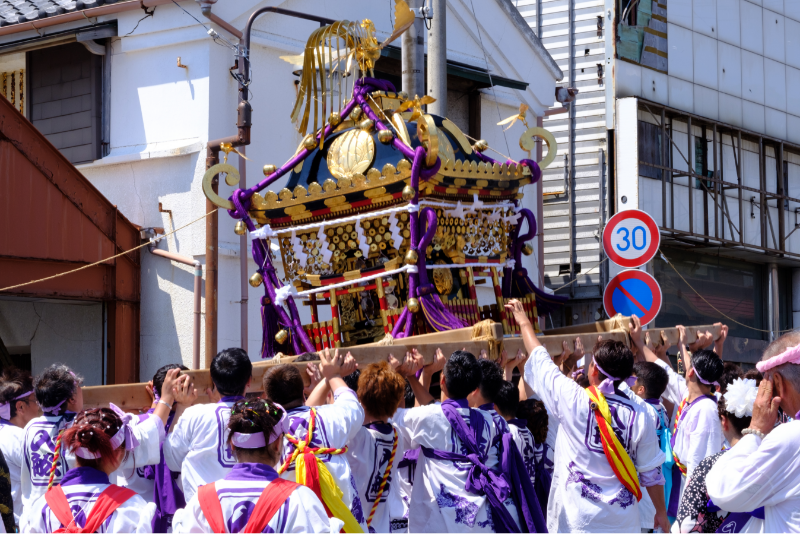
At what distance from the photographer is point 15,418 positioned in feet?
15.0

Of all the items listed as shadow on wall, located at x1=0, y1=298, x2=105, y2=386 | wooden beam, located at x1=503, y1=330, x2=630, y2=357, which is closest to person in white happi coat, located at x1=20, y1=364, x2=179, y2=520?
wooden beam, located at x1=503, y1=330, x2=630, y2=357

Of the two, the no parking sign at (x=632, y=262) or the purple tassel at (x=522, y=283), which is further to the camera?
the no parking sign at (x=632, y=262)

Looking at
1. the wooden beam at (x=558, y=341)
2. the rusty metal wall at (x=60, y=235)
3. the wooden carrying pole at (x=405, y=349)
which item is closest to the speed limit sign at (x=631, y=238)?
the wooden carrying pole at (x=405, y=349)

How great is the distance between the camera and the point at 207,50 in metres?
10.3

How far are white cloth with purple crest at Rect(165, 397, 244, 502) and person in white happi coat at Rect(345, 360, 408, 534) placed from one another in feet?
1.94

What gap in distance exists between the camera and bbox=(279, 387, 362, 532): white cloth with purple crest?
3.84 metres

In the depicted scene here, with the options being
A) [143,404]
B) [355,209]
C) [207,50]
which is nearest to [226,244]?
[207,50]

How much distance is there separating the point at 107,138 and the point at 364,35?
5226 millimetres

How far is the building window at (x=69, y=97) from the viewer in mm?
11148

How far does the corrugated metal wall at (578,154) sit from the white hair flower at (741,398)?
37.3 feet

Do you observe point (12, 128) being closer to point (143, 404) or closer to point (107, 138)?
point (107, 138)

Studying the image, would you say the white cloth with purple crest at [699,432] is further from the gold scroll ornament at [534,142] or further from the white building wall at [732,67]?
the white building wall at [732,67]

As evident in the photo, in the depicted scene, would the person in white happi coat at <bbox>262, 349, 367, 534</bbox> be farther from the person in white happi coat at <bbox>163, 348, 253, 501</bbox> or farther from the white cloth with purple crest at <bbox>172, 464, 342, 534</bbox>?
the white cloth with purple crest at <bbox>172, 464, 342, 534</bbox>

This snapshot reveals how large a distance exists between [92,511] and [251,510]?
0.57 meters
